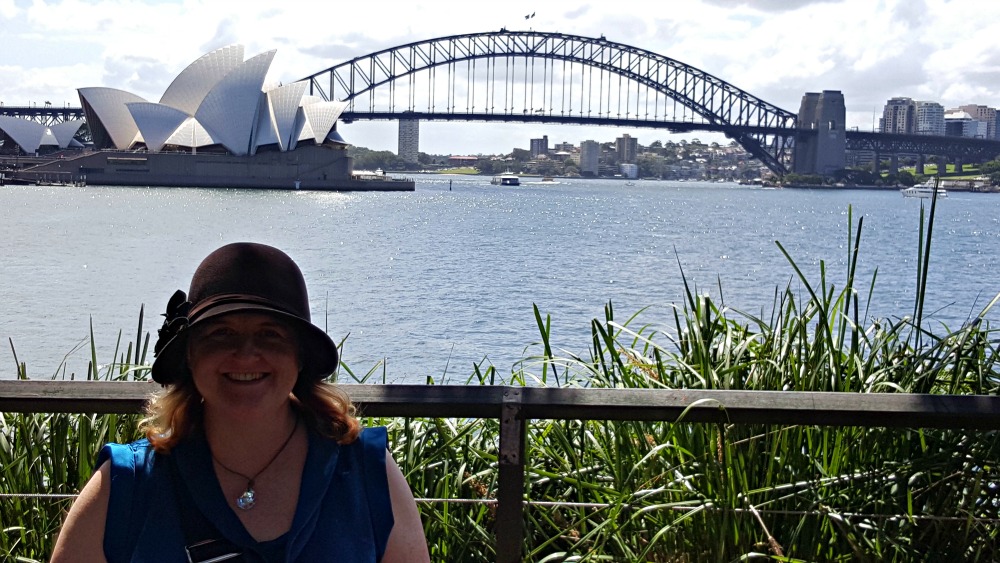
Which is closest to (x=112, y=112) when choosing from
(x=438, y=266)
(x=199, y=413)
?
(x=438, y=266)

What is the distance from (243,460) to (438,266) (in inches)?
1049

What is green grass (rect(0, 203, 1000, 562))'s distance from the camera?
8.57 feet

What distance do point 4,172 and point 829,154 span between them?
6523cm

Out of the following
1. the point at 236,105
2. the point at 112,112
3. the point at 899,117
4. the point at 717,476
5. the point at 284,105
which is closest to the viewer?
the point at 717,476

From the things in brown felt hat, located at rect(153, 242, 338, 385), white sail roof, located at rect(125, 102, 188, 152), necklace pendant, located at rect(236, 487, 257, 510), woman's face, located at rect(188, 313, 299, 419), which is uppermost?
white sail roof, located at rect(125, 102, 188, 152)

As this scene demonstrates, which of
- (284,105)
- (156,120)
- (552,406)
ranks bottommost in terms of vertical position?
(552,406)

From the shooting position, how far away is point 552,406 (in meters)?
2.18

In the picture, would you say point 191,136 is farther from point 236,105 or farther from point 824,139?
point 824,139

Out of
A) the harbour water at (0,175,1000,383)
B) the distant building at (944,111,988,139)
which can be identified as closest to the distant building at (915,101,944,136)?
the distant building at (944,111,988,139)

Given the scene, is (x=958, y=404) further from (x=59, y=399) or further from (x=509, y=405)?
(x=59, y=399)

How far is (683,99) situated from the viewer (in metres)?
88.6

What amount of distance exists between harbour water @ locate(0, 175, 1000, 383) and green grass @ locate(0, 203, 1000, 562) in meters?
0.76

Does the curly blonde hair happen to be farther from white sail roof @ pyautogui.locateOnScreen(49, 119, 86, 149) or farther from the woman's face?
white sail roof @ pyautogui.locateOnScreen(49, 119, 86, 149)

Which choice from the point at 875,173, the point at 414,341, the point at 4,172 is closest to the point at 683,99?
the point at 875,173
